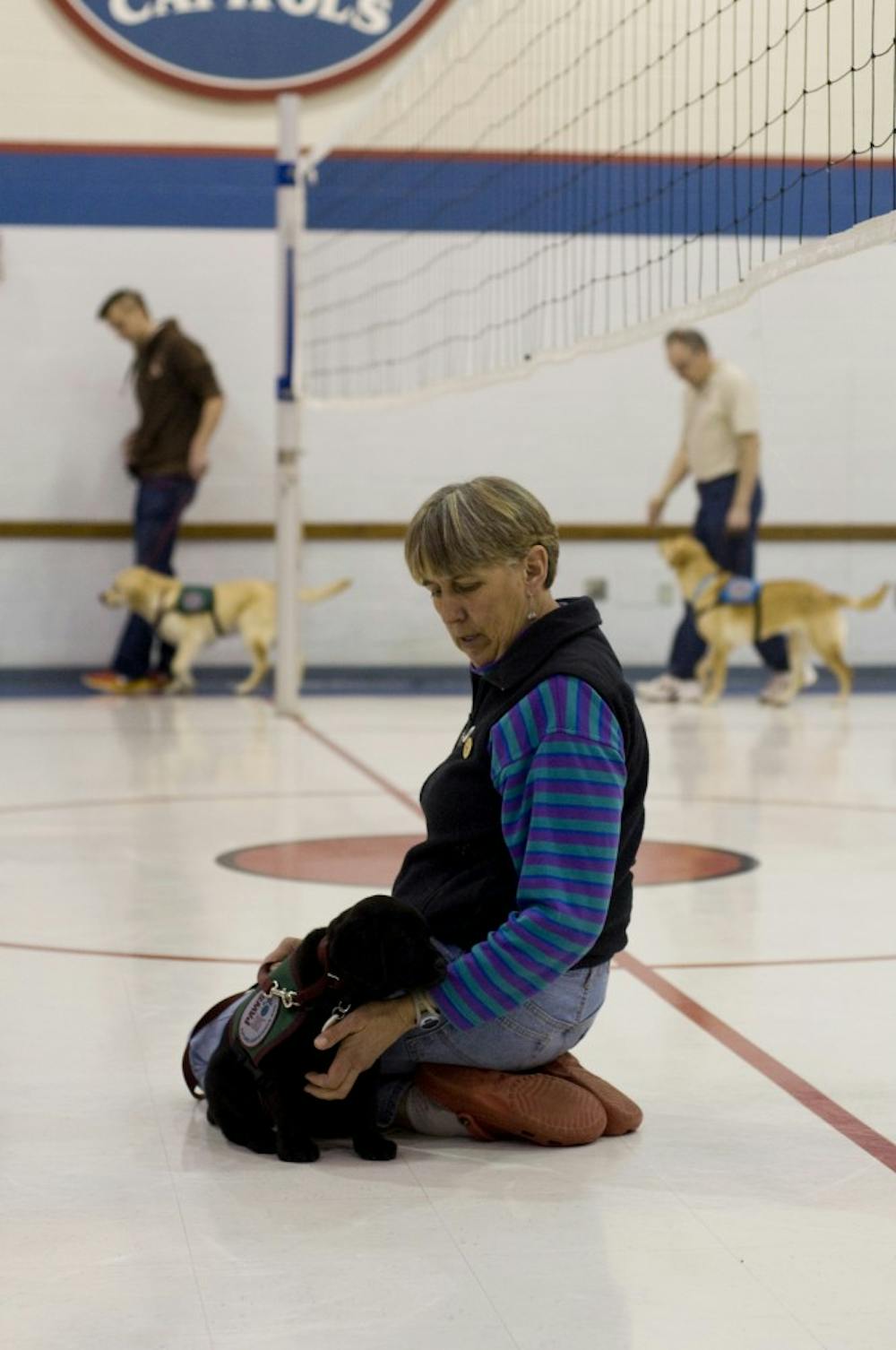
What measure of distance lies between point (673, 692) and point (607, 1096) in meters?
7.24

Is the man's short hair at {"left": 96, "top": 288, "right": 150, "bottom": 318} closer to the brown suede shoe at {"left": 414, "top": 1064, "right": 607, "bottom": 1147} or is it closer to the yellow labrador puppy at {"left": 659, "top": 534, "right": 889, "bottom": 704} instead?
the yellow labrador puppy at {"left": 659, "top": 534, "right": 889, "bottom": 704}

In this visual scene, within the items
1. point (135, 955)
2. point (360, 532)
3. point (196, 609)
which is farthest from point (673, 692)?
point (135, 955)

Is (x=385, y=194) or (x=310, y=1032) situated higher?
(x=385, y=194)

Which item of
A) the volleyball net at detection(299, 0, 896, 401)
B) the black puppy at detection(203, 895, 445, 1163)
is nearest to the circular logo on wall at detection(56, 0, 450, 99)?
the volleyball net at detection(299, 0, 896, 401)

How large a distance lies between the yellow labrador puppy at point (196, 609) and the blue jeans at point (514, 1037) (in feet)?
23.5

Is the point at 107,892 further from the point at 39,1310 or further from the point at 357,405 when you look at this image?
the point at 357,405

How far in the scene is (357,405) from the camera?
802 centimetres

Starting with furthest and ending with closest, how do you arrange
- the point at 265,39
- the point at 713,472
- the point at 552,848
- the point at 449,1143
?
the point at 265,39, the point at 713,472, the point at 449,1143, the point at 552,848

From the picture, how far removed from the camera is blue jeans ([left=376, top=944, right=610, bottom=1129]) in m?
2.67

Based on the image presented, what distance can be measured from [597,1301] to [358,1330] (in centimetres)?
26

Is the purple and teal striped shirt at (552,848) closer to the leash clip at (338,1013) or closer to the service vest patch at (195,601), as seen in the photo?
the leash clip at (338,1013)

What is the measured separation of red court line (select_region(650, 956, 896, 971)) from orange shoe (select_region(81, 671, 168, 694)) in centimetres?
655

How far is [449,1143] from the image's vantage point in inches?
107

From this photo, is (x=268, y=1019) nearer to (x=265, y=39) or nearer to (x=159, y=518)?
(x=159, y=518)
